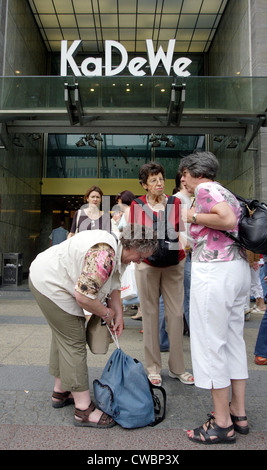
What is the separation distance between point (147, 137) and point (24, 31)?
631 centimetres

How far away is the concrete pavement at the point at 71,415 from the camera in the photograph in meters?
2.02

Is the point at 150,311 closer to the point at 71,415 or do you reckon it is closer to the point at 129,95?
the point at 71,415

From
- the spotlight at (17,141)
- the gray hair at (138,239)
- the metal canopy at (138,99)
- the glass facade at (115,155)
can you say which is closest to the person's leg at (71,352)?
the gray hair at (138,239)

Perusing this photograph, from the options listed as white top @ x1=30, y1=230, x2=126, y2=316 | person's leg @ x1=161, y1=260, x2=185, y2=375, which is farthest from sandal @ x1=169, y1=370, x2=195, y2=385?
white top @ x1=30, y1=230, x2=126, y2=316

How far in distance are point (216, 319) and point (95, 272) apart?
79 cm

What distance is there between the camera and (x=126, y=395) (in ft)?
7.32

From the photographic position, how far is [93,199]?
4.74m

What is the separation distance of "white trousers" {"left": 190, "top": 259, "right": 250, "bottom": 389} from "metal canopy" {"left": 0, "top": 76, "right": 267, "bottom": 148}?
24.8 ft

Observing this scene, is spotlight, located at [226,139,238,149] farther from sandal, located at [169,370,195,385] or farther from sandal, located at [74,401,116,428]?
sandal, located at [74,401,116,428]

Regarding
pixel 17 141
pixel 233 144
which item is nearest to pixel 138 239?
pixel 233 144

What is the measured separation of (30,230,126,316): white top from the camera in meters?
2.17

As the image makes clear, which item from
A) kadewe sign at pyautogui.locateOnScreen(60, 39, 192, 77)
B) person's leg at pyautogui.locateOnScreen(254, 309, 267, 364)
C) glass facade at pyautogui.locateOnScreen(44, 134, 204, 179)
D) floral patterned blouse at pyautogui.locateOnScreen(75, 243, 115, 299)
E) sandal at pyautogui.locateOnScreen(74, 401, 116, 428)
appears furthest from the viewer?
glass facade at pyautogui.locateOnScreen(44, 134, 204, 179)

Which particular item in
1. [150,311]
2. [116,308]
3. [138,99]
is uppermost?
[138,99]

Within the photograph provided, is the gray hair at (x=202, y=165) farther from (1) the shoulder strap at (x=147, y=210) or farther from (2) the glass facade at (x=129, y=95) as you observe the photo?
(2) the glass facade at (x=129, y=95)
